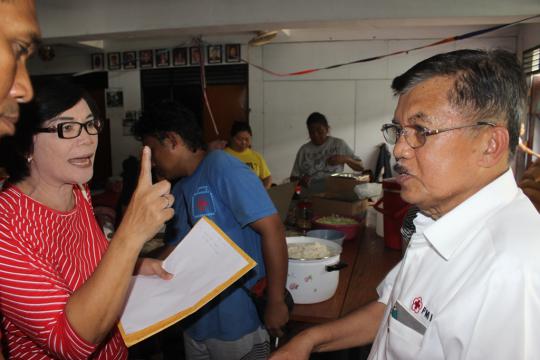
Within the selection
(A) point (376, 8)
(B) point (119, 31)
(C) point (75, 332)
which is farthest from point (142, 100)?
(C) point (75, 332)

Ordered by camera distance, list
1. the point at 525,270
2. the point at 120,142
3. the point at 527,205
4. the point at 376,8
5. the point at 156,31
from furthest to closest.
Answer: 1. the point at 120,142
2. the point at 156,31
3. the point at 376,8
4. the point at 527,205
5. the point at 525,270

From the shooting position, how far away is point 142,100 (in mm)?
7953

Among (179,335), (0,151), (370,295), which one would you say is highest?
(0,151)

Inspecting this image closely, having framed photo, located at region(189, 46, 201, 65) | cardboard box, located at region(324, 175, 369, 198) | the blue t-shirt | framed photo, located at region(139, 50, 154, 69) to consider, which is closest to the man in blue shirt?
the blue t-shirt

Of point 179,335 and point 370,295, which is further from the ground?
point 370,295

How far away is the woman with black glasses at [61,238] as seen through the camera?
1000 millimetres

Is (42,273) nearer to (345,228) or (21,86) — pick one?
(21,86)

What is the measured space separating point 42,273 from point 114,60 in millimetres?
7843

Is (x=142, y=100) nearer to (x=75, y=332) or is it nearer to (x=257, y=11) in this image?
(x=257, y=11)

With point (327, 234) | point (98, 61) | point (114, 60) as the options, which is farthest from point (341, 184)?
point (98, 61)

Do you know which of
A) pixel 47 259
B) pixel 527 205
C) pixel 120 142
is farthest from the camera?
pixel 120 142

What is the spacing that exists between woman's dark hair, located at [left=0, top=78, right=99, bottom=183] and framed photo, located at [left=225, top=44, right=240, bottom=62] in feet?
20.6

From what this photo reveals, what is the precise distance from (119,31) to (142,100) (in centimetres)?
270

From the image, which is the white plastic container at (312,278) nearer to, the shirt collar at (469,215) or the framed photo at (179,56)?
the shirt collar at (469,215)
